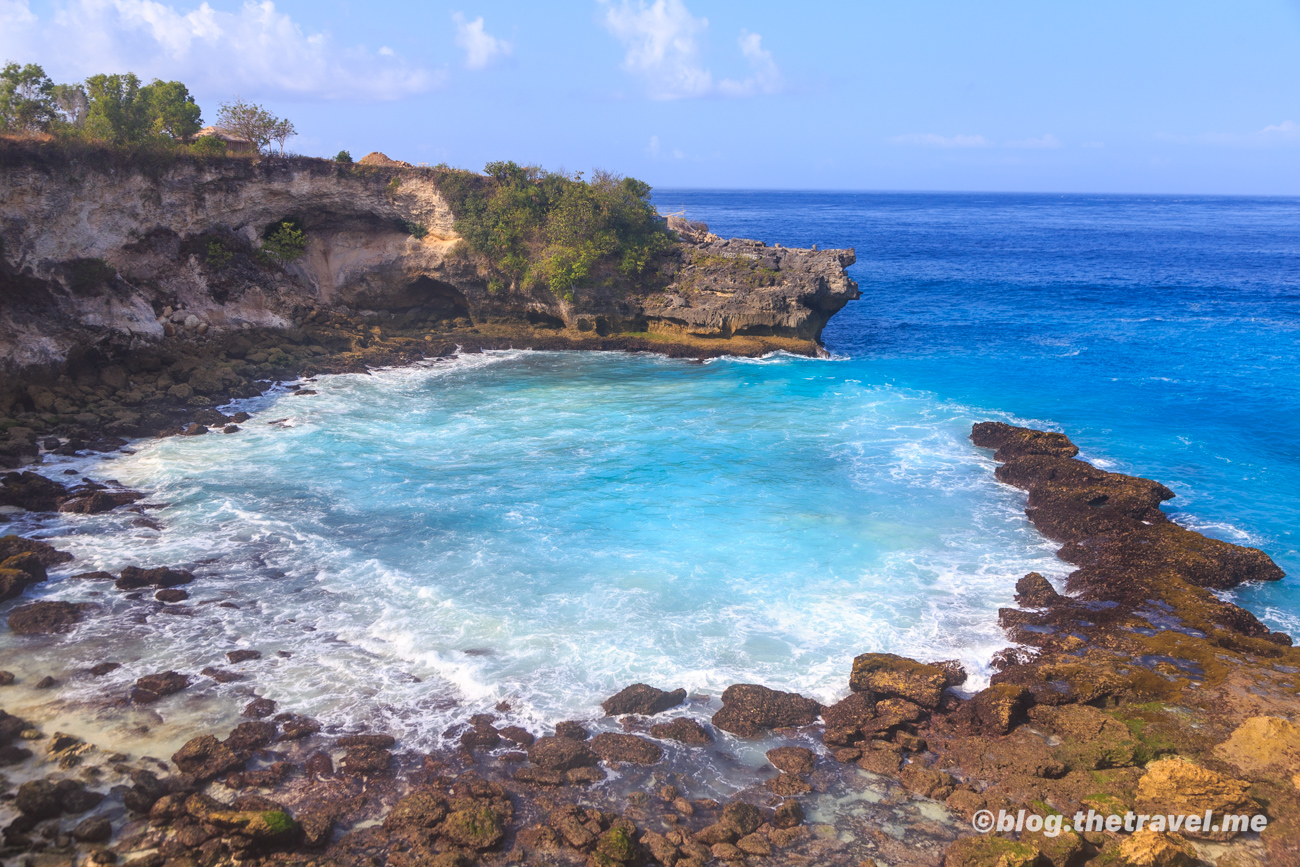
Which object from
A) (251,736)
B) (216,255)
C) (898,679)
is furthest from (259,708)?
(216,255)

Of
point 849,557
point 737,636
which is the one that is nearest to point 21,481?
point 737,636

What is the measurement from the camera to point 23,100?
97.5 feet

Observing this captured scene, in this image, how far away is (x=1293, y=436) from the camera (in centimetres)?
2656

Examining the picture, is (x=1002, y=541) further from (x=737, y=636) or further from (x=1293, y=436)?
(x=1293, y=436)

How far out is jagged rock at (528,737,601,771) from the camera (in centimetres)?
1169

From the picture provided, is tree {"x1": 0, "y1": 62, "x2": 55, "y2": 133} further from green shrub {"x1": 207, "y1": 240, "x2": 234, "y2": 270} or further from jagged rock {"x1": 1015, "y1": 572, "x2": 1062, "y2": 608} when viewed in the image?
jagged rock {"x1": 1015, "y1": 572, "x2": 1062, "y2": 608}

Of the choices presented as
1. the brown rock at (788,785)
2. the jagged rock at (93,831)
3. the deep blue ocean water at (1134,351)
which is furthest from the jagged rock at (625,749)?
the deep blue ocean water at (1134,351)

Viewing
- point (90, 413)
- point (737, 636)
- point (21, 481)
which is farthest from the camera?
point (90, 413)

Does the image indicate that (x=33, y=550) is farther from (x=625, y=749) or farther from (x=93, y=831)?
(x=625, y=749)

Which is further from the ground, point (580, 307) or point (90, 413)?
point (580, 307)

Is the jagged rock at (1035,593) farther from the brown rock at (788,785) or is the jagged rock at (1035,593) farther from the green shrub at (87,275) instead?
the green shrub at (87,275)

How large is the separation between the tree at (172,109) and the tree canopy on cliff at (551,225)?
37.5ft

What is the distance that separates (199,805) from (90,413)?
20.3 m

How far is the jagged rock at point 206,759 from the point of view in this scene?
11.1m
